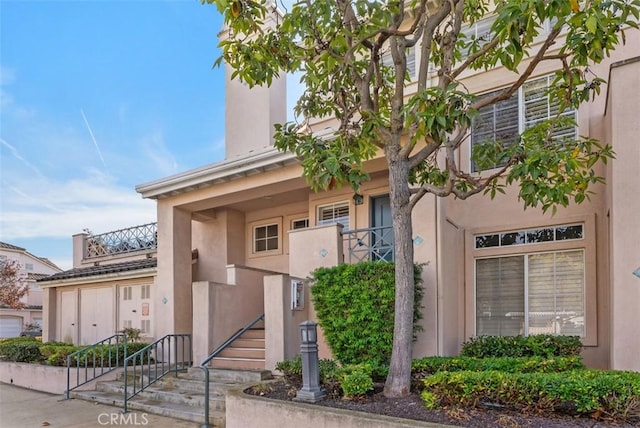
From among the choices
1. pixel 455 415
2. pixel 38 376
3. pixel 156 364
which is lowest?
pixel 38 376

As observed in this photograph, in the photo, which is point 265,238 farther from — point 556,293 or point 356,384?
point 356,384

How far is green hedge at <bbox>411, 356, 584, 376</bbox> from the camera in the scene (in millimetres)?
6508

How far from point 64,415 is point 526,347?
8252 millimetres

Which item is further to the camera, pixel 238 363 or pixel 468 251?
pixel 238 363

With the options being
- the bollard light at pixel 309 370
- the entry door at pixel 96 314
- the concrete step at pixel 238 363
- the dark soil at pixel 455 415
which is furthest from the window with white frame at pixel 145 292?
the bollard light at pixel 309 370

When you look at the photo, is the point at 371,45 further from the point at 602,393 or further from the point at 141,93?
the point at 141,93

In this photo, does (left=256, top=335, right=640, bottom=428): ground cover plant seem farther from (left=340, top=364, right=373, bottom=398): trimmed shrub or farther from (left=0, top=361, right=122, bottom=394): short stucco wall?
(left=0, top=361, right=122, bottom=394): short stucco wall

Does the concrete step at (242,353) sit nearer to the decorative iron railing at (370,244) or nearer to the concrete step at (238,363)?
the concrete step at (238,363)

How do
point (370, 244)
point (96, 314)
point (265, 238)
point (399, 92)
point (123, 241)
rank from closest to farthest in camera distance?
point (399, 92), point (370, 244), point (265, 238), point (96, 314), point (123, 241)

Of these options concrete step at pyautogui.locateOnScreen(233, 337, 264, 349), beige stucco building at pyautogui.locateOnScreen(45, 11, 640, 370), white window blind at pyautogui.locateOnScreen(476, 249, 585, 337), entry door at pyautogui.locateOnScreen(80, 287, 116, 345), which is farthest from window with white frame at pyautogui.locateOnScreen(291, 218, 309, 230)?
entry door at pyautogui.locateOnScreen(80, 287, 116, 345)

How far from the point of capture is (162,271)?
12.1 meters

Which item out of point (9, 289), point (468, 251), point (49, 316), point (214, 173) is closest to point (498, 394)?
point (468, 251)

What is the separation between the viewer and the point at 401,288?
6309 mm

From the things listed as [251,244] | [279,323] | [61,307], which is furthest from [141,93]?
[279,323]
